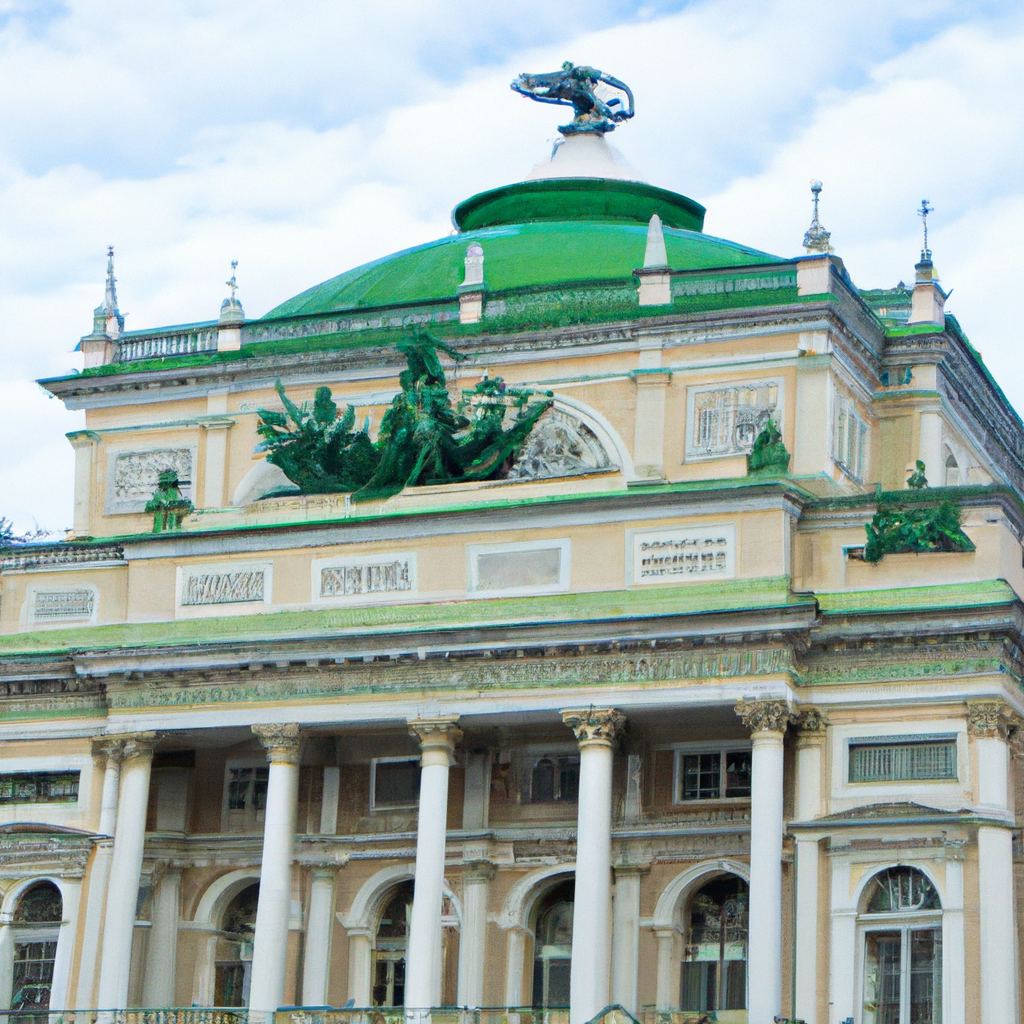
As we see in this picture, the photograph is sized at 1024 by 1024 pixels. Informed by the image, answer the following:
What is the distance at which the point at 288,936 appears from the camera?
33.4 m

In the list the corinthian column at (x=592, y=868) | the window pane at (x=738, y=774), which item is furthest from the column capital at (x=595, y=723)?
the window pane at (x=738, y=774)

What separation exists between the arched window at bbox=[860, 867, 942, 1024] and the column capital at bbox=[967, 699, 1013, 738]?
2.01 metres

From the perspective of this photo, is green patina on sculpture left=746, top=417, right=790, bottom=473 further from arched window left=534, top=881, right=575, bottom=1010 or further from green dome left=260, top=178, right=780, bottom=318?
arched window left=534, top=881, right=575, bottom=1010

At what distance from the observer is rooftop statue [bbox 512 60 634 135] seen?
41.2m

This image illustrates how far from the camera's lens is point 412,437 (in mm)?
33031

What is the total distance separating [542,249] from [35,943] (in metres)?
13.6

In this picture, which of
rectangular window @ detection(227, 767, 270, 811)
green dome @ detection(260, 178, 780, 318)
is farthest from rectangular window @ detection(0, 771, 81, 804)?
green dome @ detection(260, 178, 780, 318)

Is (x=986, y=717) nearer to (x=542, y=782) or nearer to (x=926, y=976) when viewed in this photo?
(x=926, y=976)

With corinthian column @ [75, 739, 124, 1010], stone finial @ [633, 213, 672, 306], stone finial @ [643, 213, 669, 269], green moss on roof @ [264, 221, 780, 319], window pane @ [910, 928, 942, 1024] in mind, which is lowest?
window pane @ [910, 928, 942, 1024]

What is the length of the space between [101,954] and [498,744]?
6.43 meters

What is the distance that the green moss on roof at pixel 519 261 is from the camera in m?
36.3

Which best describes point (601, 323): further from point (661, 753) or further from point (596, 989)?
point (596, 989)

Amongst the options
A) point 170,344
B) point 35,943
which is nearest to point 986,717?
point 35,943

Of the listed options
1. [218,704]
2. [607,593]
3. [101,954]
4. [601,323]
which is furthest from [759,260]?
[101,954]
